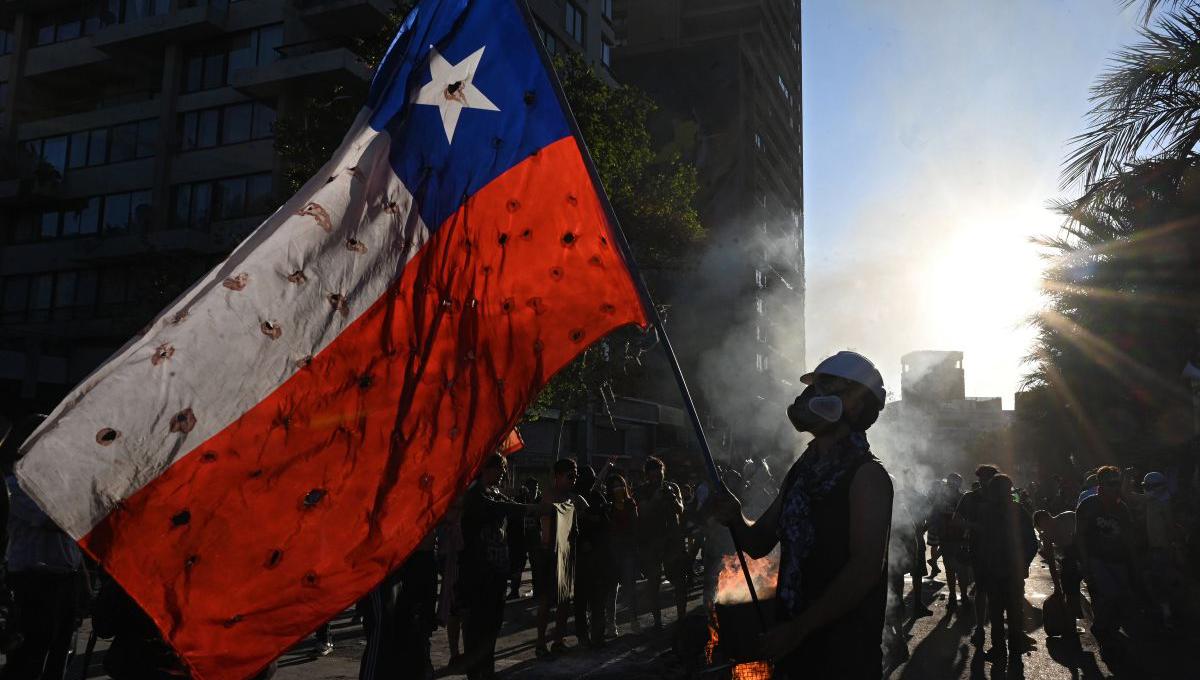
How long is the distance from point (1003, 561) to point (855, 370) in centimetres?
676

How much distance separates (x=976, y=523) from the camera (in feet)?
33.3

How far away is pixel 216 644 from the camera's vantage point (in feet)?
9.84

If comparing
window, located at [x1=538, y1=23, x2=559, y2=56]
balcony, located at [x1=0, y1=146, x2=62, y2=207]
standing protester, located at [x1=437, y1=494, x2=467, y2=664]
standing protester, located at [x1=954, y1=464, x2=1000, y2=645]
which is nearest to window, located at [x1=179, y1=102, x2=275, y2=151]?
balcony, located at [x1=0, y1=146, x2=62, y2=207]

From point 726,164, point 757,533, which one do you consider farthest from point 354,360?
point 726,164

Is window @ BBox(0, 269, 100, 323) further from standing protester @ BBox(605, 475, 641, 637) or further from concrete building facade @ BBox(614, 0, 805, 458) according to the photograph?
Result: concrete building facade @ BBox(614, 0, 805, 458)

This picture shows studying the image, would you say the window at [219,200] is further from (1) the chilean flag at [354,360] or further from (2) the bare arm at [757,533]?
(2) the bare arm at [757,533]

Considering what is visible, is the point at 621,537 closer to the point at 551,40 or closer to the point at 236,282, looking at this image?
the point at 236,282

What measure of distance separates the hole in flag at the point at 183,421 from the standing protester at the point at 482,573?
432 cm

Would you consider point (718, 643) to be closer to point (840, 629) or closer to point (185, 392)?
point (840, 629)

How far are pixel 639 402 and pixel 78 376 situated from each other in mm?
23663

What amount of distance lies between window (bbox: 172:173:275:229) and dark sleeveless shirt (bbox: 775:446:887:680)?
2886cm

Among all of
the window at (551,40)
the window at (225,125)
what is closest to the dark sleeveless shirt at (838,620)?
the window at (225,125)

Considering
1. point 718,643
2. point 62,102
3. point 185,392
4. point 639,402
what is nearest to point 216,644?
point 185,392

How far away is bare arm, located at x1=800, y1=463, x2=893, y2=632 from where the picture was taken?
2938mm
